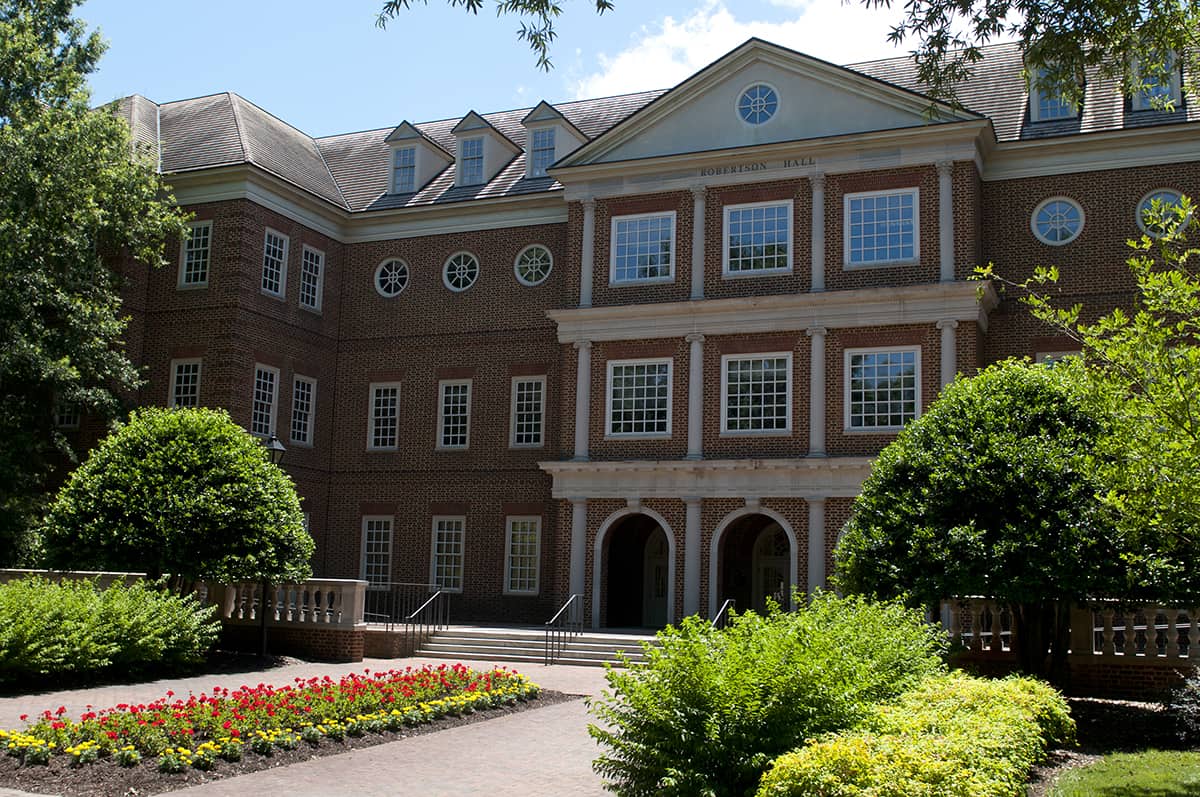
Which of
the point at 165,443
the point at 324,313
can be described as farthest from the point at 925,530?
the point at 324,313

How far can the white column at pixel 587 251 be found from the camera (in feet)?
90.9

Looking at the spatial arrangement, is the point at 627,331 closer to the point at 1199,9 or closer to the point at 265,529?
the point at 265,529

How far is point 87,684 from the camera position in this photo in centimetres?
1522

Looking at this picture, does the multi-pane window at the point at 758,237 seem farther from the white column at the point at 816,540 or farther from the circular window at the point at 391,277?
the circular window at the point at 391,277

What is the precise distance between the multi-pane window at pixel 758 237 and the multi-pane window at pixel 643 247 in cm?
144

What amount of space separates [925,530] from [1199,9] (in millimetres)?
7087

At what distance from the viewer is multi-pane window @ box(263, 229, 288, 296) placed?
2934 centimetres

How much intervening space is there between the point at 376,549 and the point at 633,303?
978 cm

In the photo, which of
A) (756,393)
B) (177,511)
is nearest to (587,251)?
(756,393)

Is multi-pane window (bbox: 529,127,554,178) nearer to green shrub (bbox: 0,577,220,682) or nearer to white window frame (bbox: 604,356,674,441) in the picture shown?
white window frame (bbox: 604,356,674,441)

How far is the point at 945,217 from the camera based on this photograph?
81.0 ft

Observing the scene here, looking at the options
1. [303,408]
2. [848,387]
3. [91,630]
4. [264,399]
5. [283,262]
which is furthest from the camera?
[303,408]

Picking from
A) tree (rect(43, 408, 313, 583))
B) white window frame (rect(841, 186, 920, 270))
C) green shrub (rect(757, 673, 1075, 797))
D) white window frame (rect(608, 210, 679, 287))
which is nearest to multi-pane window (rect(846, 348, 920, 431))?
white window frame (rect(841, 186, 920, 270))

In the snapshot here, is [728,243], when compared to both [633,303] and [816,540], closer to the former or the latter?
[633,303]
